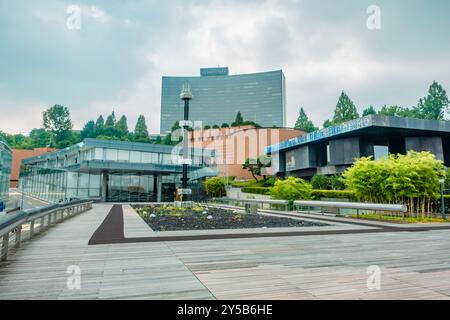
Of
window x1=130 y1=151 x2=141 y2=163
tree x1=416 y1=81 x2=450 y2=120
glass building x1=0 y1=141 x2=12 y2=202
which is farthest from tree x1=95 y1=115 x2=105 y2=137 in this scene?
tree x1=416 y1=81 x2=450 y2=120

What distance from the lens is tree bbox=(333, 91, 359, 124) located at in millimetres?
80206

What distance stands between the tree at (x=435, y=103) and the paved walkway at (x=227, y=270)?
91.4 m

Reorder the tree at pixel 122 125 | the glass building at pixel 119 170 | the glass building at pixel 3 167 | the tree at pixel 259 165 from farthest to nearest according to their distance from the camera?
the tree at pixel 122 125 < the tree at pixel 259 165 < the glass building at pixel 119 170 < the glass building at pixel 3 167

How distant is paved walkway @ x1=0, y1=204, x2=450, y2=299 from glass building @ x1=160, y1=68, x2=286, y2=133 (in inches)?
5892

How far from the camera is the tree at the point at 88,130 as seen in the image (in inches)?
4255

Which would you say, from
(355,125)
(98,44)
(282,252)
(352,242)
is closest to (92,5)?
(98,44)

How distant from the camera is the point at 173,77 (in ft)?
577

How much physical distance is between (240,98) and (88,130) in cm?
8090

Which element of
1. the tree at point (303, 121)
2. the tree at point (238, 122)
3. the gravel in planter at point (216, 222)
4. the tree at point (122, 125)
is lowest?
the gravel in planter at point (216, 222)

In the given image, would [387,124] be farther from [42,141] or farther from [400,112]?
[42,141]

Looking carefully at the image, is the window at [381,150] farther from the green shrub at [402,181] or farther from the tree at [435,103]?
the tree at [435,103]

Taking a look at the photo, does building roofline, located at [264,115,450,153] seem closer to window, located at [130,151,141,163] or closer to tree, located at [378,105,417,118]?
window, located at [130,151,141,163]

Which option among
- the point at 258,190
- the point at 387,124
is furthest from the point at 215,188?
the point at 387,124

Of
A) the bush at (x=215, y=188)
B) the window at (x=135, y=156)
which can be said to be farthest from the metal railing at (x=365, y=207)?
the window at (x=135, y=156)
